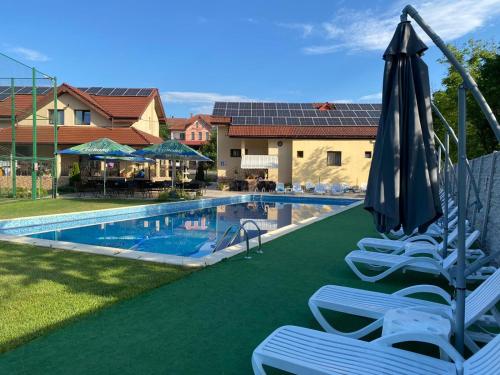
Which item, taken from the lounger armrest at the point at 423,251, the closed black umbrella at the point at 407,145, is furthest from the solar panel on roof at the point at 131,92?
the closed black umbrella at the point at 407,145

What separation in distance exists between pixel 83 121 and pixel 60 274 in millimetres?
25001

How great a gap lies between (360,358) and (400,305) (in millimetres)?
1494

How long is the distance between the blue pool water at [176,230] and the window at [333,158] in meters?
10.8

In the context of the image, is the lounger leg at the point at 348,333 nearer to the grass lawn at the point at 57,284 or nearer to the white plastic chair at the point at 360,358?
the white plastic chair at the point at 360,358

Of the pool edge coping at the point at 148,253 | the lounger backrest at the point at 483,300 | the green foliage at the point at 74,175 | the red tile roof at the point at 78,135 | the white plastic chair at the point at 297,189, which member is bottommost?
the pool edge coping at the point at 148,253

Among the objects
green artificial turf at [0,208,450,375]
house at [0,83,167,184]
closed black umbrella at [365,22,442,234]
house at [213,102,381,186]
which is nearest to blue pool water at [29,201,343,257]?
green artificial turf at [0,208,450,375]

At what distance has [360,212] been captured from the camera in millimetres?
16484

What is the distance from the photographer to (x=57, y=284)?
583cm

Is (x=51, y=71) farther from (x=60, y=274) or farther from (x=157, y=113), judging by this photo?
(x=60, y=274)

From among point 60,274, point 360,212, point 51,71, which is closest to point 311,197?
point 360,212

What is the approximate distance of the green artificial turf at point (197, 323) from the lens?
11.7 ft

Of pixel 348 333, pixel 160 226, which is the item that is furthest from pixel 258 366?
pixel 160 226

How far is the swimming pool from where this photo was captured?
10.7 metres

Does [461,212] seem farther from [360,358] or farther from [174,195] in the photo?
[174,195]
